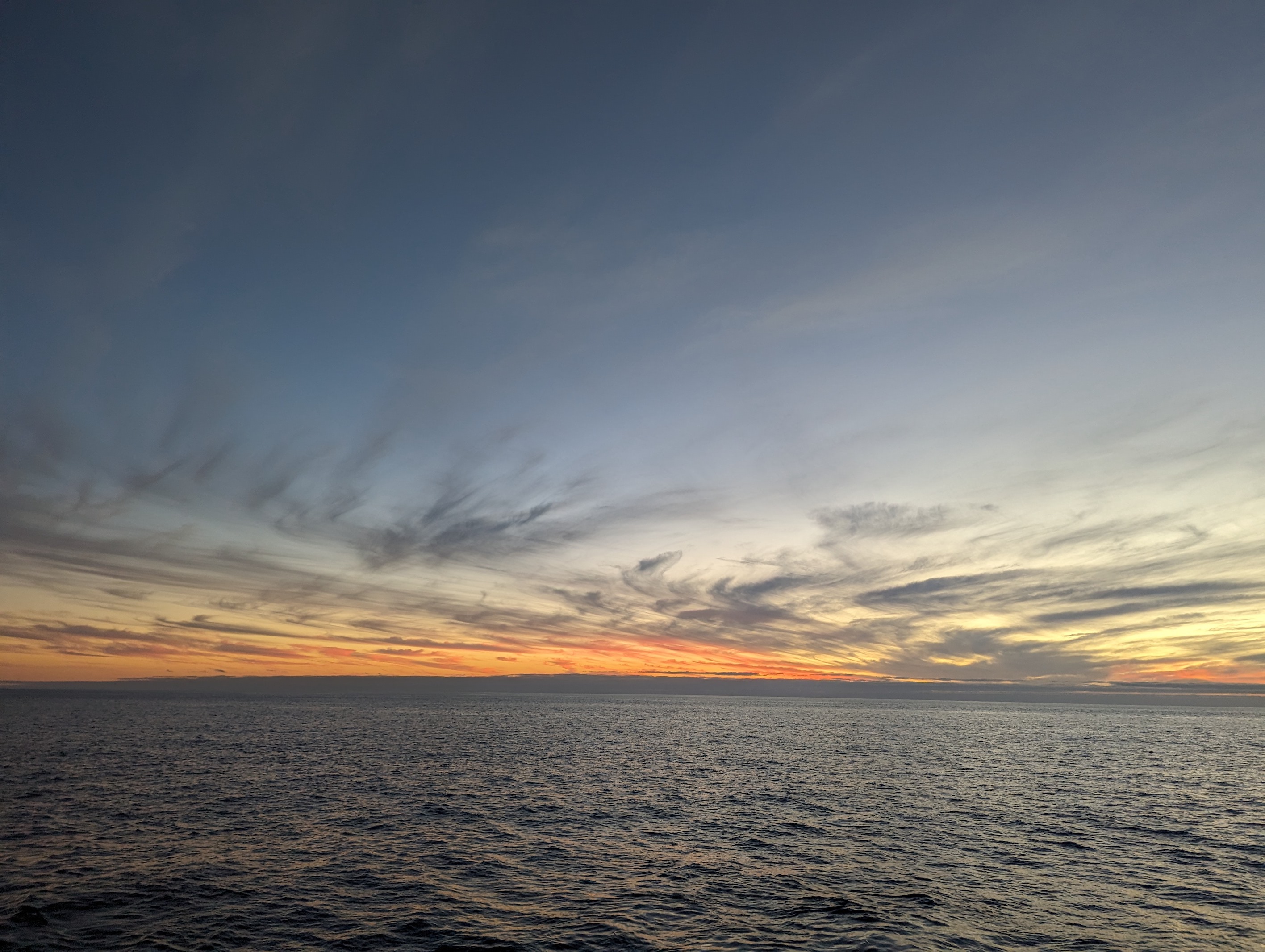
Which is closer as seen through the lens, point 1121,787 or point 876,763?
point 1121,787

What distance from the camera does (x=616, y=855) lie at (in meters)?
43.0

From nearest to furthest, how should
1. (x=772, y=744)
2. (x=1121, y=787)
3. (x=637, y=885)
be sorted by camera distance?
(x=637, y=885) < (x=1121, y=787) < (x=772, y=744)

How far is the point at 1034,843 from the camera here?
47.5m

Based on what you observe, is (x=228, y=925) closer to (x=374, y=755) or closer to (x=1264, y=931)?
(x=1264, y=931)

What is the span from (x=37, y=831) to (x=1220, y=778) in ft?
407

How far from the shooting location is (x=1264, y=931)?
3039cm

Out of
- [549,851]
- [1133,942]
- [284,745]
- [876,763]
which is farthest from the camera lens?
[284,745]

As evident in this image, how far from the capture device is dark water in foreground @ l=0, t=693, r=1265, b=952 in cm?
2986

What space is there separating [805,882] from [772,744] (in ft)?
312

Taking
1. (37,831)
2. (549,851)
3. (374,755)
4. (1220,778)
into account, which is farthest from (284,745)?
(1220,778)

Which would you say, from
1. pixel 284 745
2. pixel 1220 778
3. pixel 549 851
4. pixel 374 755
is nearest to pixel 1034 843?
pixel 549 851

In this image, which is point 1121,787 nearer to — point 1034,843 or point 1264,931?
point 1034,843

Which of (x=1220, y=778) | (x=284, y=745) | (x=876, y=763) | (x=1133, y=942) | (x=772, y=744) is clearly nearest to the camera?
(x=1133, y=942)

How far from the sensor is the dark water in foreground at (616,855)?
29859mm
